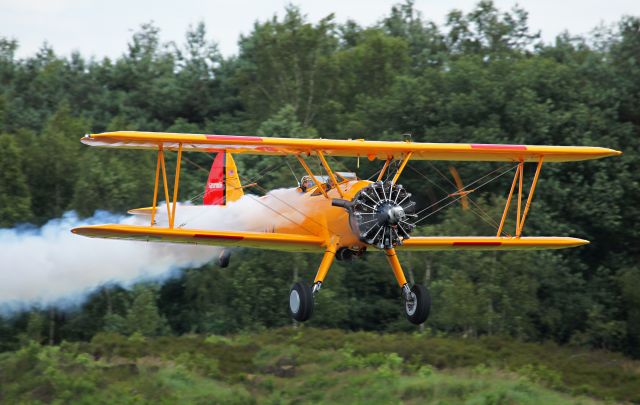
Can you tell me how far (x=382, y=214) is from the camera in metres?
15.4

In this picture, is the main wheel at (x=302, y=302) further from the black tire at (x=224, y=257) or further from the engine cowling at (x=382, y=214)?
the black tire at (x=224, y=257)

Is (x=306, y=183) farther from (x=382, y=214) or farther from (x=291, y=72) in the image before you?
(x=291, y=72)

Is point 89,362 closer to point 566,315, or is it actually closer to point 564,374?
point 564,374

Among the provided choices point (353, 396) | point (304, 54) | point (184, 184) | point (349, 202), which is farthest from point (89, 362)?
point (304, 54)

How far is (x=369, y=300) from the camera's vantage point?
123 ft

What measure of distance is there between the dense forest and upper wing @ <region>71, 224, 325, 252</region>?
665 inches

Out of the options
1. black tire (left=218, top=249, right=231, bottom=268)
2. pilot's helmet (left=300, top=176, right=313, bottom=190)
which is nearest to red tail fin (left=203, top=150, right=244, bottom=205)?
black tire (left=218, top=249, right=231, bottom=268)

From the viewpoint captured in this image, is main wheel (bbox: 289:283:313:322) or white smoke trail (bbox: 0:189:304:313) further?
white smoke trail (bbox: 0:189:304:313)

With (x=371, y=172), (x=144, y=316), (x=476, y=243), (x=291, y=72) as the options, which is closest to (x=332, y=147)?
(x=476, y=243)

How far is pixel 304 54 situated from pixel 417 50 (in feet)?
34.6

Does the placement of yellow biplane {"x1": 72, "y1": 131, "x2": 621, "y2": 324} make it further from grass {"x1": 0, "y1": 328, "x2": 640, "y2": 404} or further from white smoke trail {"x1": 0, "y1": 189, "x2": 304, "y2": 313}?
grass {"x1": 0, "y1": 328, "x2": 640, "y2": 404}

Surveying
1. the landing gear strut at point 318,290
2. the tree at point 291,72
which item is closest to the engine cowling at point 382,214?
the landing gear strut at point 318,290

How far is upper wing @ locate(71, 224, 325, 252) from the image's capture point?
1571cm

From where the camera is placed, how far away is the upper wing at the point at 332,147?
52.3 ft
